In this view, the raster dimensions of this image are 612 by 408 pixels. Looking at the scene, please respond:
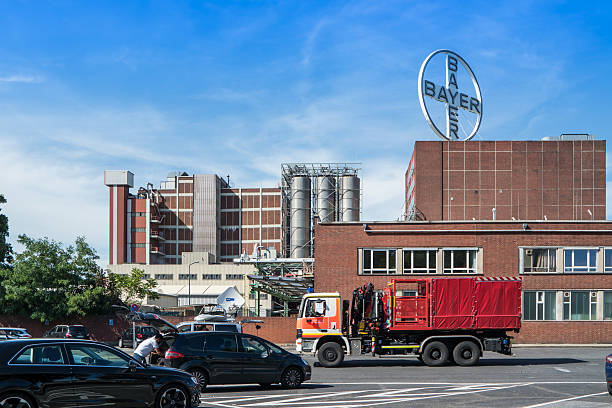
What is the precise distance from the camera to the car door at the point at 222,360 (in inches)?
720

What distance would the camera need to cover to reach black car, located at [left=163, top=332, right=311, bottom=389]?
1820cm

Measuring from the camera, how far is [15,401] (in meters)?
11.7

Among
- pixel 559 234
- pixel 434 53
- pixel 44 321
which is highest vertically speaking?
pixel 434 53

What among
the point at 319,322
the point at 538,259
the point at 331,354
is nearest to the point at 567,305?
the point at 538,259

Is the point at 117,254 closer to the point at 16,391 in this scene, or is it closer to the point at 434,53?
the point at 434,53

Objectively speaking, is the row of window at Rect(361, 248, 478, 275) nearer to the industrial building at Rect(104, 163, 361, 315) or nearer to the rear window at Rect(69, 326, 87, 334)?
the rear window at Rect(69, 326, 87, 334)

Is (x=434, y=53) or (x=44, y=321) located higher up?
(x=434, y=53)

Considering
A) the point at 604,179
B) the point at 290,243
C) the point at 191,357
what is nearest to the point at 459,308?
the point at 191,357

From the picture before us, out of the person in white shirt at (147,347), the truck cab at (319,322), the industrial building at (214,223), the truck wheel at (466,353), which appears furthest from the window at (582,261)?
the industrial building at (214,223)

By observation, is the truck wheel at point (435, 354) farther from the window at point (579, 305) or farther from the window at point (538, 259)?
the window at point (579, 305)

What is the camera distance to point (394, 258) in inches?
1636

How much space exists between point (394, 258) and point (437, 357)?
15.9 meters

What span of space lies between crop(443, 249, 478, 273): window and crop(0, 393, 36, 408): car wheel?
32375 mm

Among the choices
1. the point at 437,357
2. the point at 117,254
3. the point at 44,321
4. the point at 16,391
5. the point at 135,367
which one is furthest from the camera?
the point at 117,254
